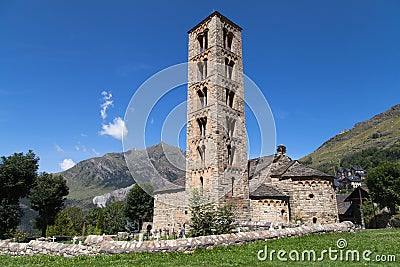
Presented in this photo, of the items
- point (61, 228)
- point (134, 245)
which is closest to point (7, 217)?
point (61, 228)

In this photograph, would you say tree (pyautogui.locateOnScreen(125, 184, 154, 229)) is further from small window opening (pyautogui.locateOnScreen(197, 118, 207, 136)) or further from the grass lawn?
the grass lawn

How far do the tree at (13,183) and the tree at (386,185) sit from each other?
47.7 m

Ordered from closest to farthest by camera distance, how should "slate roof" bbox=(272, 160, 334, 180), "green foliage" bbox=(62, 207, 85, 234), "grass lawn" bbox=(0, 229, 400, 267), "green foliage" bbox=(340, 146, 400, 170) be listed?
1. "grass lawn" bbox=(0, 229, 400, 267)
2. "slate roof" bbox=(272, 160, 334, 180)
3. "green foliage" bbox=(62, 207, 85, 234)
4. "green foliage" bbox=(340, 146, 400, 170)

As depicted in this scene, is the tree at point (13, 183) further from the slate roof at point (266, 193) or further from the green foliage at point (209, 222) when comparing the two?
the slate roof at point (266, 193)

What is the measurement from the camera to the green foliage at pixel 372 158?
10690 centimetres

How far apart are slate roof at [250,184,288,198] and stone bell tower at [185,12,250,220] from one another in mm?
896

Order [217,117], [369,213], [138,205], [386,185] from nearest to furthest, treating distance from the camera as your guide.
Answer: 1. [217,117]
2. [386,185]
3. [369,213]
4. [138,205]

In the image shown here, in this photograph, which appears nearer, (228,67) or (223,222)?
(223,222)

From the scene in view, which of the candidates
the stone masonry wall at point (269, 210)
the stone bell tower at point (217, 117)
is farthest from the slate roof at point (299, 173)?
the stone bell tower at point (217, 117)

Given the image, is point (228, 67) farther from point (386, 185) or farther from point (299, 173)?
point (386, 185)

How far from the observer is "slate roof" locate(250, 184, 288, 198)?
2402 cm

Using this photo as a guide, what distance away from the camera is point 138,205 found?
48344mm

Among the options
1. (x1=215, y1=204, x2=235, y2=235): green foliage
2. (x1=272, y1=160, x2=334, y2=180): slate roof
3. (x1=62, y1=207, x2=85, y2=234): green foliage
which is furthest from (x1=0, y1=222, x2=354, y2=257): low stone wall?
(x1=62, y1=207, x2=85, y2=234): green foliage

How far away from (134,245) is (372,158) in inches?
5142
